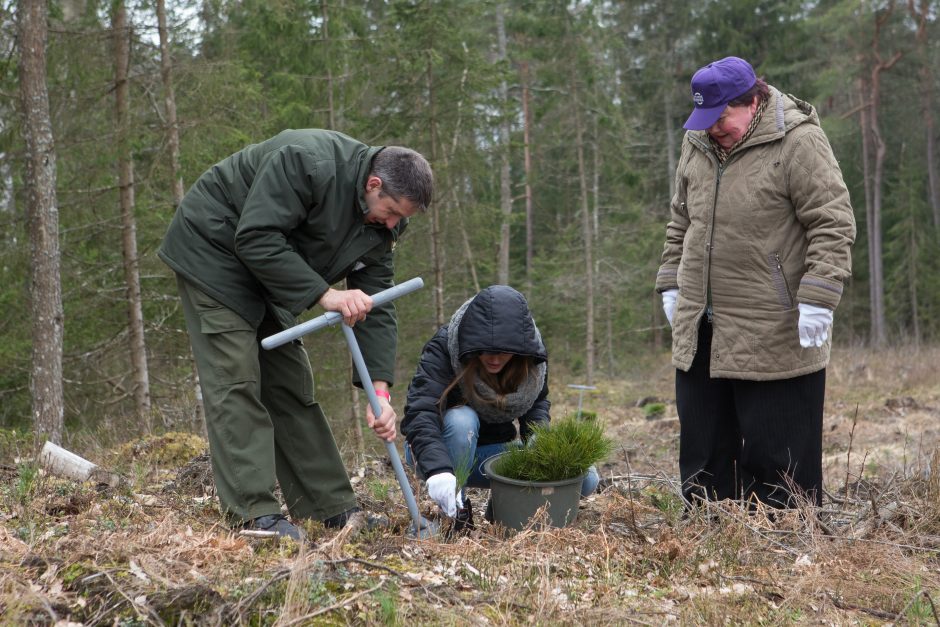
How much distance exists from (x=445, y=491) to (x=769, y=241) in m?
1.78

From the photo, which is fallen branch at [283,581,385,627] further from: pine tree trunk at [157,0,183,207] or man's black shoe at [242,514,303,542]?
pine tree trunk at [157,0,183,207]

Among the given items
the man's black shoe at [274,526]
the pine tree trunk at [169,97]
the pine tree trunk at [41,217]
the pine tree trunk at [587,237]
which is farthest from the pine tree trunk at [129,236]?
the pine tree trunk at [587,237]

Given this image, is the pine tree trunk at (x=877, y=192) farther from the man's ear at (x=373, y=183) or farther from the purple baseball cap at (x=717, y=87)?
the man's ear at (x=373, y=183)

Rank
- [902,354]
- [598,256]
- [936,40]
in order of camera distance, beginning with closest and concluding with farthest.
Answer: [902,354] < [598,256] < [936,40]

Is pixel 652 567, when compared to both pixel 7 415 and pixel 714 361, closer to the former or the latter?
pixel 714 361

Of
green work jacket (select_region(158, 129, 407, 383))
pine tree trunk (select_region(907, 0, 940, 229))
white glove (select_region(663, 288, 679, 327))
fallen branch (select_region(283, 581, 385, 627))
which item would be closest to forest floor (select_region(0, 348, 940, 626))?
fallen branch (select_region(283, 581, 385, 627))

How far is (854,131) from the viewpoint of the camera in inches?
933

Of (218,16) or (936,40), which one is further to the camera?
(936,40)

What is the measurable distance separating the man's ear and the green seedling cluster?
1.21m

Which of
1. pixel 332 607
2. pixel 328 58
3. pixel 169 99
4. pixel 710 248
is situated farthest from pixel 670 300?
pixel 328 58

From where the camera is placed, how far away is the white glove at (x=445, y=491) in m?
3.47

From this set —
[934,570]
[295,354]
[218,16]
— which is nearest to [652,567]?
[934,570]

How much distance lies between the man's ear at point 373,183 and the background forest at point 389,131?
4.95m

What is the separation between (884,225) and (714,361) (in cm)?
2439
